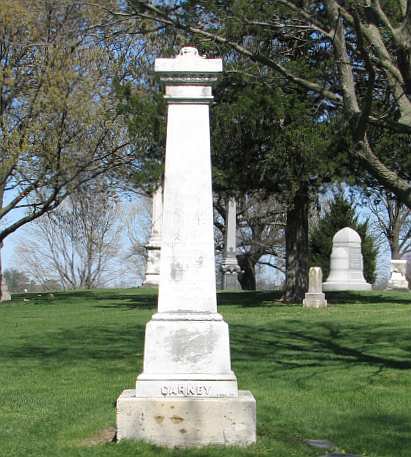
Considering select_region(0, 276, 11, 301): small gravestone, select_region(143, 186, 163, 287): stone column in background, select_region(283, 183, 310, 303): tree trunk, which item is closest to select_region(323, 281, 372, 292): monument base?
select_region(283, 183, 310, 303): tree trunk

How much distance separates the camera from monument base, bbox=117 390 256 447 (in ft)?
19.4

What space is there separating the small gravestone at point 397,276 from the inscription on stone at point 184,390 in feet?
94.4

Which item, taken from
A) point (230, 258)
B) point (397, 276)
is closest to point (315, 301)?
point (397, 276)

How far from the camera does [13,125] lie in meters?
24.8

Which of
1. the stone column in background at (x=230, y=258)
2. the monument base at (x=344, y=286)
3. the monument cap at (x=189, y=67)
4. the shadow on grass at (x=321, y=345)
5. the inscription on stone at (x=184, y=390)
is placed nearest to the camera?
the inscription on stone at (x=184, y=390)

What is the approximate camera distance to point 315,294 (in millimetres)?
20797

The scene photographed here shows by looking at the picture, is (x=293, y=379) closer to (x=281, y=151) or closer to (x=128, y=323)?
(x=128, y=323)

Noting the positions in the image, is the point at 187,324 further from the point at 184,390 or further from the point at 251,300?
the point at 251,300

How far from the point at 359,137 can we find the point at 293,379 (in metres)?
3.00

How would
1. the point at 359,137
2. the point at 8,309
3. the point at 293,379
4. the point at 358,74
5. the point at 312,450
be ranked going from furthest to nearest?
the point at 8,309 < the point at 358,74 < the point at 293,379 < the point at 359,137 < the point at 312,450

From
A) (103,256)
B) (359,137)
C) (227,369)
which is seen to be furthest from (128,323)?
(103,256)

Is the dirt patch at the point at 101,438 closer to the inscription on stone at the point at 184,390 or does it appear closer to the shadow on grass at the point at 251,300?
the inscription on stone at the point at 184,390

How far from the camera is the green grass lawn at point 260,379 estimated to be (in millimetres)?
6184

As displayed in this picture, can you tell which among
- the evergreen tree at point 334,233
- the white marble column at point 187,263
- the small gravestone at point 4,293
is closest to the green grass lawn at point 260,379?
the white marble column at point 187,263
